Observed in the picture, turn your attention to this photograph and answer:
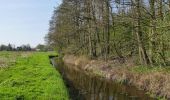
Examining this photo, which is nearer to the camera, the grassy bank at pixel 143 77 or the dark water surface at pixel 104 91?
the grassy bank at pixel 143 77

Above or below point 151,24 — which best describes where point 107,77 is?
below

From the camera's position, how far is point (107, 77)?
3284cm

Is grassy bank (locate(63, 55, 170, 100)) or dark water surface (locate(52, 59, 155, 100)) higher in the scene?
grassy bank (locate(63, 55, 170, 100))

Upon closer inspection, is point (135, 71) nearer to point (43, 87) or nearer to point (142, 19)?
point (43, 87)

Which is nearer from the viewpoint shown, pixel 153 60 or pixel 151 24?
pixel 151 24

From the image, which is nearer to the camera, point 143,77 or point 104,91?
point 104,91

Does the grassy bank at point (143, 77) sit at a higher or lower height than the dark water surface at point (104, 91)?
higher

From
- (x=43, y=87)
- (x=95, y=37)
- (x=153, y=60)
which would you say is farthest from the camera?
(x=95, y=37)

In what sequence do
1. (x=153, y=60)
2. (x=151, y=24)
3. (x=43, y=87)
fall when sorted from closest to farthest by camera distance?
1. (x=151, y=24)
2. (x=43, y=87)
3. (x=153, y=60)

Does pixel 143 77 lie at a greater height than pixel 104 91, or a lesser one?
greater

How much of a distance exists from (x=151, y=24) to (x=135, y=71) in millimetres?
11720

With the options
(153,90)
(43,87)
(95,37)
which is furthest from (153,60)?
(95,37)

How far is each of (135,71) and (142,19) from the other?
12262 mm

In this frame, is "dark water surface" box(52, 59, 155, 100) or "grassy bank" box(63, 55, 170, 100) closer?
"grassy bank" box(63, 55, 170, 100)
